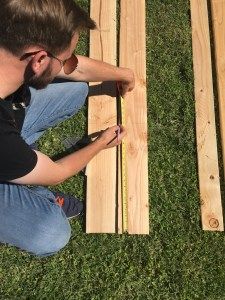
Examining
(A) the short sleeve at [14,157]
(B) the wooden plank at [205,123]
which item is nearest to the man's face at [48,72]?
(A) the short sleeve at [14,157]

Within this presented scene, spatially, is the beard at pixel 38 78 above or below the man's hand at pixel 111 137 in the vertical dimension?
above

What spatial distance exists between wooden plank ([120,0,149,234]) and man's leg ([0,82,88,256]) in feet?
1.91

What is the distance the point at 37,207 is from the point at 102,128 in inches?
43.1

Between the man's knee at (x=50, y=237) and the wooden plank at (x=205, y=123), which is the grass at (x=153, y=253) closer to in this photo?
the wooden plank at (x=205, y=123)

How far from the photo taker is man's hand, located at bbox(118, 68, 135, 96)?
3.59 meters

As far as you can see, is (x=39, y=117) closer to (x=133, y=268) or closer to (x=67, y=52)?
(x=67, y=52)

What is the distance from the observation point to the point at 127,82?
3.70m

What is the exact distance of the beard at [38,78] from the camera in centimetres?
250

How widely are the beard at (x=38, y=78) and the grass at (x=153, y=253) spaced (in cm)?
134

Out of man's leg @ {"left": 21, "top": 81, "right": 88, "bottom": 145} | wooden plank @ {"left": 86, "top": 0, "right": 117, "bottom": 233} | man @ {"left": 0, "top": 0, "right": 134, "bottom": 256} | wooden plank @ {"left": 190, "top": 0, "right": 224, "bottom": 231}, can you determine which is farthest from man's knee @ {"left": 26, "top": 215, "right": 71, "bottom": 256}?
wooden plank @ {"left": 190, "top": 0, "right": 224, "bottom": 231}

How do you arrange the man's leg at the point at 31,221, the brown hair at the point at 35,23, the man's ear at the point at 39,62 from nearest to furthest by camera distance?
1. the brown hair at the point at 35,23
2. the man's ear at the point at 39,62
3. the man's leg at the point at 31,221

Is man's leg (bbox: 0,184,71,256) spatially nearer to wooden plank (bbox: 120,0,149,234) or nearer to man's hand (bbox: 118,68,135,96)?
wooden plank (bbox: 120,0,149,234)

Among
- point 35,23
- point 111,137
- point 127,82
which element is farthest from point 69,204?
point 35,23

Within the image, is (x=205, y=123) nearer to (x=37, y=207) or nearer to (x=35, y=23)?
(x=37, y=207)
